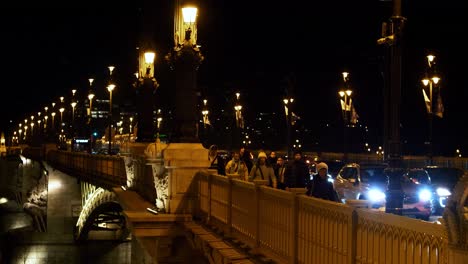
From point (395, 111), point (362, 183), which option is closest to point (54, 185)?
point (362, 183)

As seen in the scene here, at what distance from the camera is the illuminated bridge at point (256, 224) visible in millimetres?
5879

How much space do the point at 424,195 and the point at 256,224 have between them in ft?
45.4

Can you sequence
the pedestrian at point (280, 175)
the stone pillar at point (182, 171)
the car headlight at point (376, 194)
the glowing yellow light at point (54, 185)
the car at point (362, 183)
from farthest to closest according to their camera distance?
the glowing yellow light at point (54, 185) → the car at point (362, 183) → the car headlight at point (376, 194) → the pedestrian at point (280, 175) → the stone pillar at point (182, 171)

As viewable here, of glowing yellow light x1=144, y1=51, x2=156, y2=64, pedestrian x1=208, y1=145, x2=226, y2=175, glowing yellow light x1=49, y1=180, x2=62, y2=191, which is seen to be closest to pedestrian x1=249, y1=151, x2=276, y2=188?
pedestrian x1=208, y1=145, x2=226, y2=175

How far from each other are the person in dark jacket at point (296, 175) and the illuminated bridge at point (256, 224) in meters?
3.10

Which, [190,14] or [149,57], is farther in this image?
[149,57]

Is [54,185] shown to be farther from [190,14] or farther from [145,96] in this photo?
[190,14]

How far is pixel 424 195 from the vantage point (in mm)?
23750

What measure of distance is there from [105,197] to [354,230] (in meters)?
31.0

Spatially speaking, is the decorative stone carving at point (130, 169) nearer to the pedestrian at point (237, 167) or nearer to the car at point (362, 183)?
the pedestrian at point (237, 167)

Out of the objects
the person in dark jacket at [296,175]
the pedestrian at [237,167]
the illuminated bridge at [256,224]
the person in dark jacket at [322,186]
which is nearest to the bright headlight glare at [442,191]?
the person in dark jacket at [296,175]

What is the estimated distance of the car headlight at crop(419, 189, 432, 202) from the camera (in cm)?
2359

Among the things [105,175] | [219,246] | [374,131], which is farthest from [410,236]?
[374,131]

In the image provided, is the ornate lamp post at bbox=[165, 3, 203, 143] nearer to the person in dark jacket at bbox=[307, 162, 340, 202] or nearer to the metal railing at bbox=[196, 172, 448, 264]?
the metal railing at bbox=[196, 172, 448, 264]
